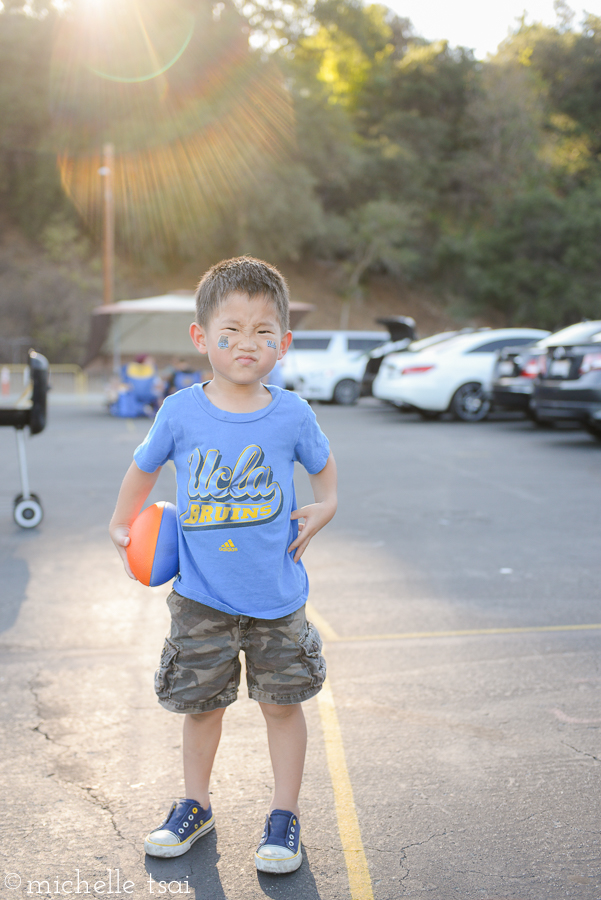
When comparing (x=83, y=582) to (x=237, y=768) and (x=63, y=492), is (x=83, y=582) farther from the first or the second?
(x=63, y=492)

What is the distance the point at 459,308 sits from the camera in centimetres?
4272

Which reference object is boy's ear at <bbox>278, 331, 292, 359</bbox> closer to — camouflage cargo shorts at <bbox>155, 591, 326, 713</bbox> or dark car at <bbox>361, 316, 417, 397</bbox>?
camouflage cargo shorts at <bbox>155, 591, 326, 713</bbox>

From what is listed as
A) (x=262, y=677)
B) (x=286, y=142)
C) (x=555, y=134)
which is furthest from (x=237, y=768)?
(x=555, y=134)

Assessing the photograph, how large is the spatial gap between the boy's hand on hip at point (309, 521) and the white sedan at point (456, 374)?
1222cm

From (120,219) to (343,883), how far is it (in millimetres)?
39641

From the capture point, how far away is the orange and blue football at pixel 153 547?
2303 millimetres

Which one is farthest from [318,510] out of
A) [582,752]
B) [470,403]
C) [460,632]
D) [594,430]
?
[470,403]

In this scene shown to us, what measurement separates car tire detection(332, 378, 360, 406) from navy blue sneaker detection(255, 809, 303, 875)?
16.9 metres

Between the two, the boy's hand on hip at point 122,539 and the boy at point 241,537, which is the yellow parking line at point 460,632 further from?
the boy's hand on hip at point 122,539

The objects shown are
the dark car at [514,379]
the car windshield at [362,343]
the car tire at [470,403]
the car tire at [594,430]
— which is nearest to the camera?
the car tire at [594,430]

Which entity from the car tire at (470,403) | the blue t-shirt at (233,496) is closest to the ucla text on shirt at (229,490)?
the blue t-shirt at (233,496)

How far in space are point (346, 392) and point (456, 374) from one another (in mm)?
5102

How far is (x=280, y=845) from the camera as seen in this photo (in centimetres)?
223

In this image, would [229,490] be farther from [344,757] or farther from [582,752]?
[582,752]
